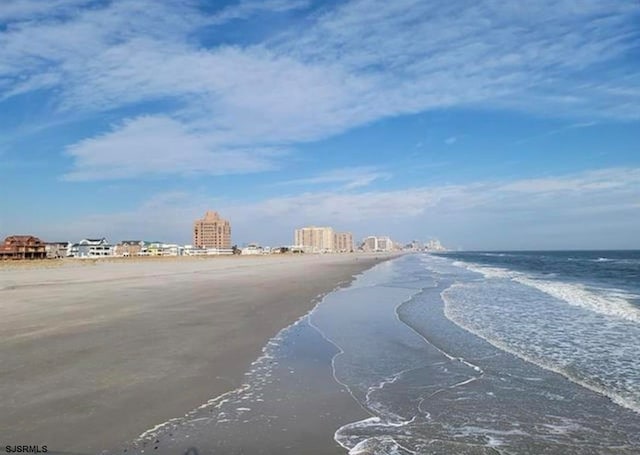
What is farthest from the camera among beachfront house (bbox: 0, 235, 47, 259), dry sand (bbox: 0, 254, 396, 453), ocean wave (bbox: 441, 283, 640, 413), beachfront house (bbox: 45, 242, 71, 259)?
beachfront house (bbox: 45, 242, 71, 259)

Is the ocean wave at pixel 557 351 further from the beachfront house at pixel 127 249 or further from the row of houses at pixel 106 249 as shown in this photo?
the beachfront house at pixel 127 249

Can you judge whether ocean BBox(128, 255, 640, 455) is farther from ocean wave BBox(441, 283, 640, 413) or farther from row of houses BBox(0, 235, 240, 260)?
row of houses BBox(0, 235, 240, 260)

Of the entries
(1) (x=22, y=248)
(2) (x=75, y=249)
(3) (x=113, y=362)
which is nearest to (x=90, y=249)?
(2) (x=75, y=249)

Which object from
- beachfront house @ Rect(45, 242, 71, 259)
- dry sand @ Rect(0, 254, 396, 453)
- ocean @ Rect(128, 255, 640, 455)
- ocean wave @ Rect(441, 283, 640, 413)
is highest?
beachfront house @ Rect(45, 242, 71, 259)

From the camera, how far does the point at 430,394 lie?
7.29m

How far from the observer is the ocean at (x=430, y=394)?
5316 mm

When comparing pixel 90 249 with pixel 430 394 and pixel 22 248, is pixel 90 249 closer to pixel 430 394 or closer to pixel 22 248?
pixel 22 248

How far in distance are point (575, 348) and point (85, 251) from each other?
14167 centimetres

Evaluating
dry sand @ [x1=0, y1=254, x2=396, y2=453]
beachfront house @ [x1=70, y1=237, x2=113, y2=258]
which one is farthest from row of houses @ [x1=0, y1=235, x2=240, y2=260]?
dry sand @ [x1=0, y1=254, x2=396, y2=453]

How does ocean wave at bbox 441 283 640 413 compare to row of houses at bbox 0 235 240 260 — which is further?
row of houses at bbox 0 235 240 260

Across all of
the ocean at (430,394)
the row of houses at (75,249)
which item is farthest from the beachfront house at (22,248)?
the ocean at (430,394)

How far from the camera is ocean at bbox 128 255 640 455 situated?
17.4ft

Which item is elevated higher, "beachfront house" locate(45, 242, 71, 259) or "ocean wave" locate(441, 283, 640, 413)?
"beachfront house" locate(45, 242, 71, 259)

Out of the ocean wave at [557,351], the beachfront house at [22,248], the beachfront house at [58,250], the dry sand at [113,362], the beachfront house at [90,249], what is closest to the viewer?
the dry sand at [113,362]
